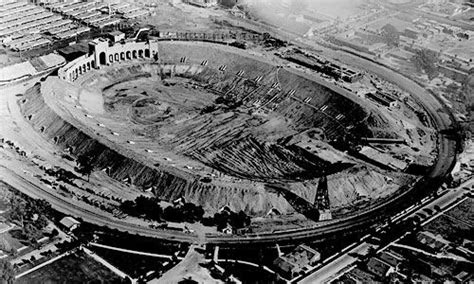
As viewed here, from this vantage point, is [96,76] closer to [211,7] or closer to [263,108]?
[263,108]

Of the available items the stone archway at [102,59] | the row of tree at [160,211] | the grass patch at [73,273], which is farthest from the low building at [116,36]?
A: the grass patch at [73,273]

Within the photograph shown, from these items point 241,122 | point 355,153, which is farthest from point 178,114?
point 355,153

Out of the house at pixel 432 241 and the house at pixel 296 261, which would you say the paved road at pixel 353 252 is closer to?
the house at pixel 296 261

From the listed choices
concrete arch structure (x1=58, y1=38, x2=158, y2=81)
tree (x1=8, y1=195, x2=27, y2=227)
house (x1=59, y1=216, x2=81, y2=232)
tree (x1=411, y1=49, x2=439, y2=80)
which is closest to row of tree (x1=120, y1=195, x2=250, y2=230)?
house (x1=59, y1=216, x2=81, y2=232)

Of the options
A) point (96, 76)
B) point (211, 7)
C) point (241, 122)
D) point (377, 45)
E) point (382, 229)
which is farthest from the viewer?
point (211, 7)

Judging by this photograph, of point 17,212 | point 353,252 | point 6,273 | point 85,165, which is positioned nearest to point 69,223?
point 17,212

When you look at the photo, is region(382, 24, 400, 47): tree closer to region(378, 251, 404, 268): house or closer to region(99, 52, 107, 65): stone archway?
region(99, 52, 107, 65): stone archway
